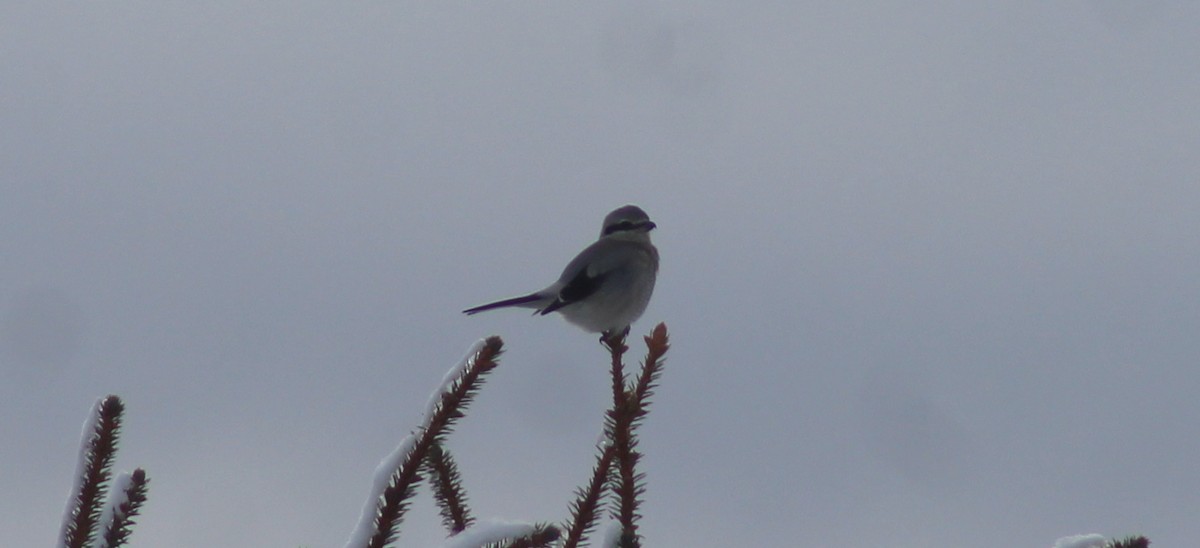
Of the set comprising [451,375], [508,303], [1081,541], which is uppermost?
[508,303]

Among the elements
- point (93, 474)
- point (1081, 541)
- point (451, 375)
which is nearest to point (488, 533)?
point (451, 375)

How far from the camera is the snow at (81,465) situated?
2.28 meters

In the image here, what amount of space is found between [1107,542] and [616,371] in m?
2.06

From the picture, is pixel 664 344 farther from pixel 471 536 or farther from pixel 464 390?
pixel 471 536

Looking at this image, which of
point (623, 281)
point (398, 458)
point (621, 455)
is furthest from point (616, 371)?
point (623, 281)

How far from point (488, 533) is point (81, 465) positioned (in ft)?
2.97

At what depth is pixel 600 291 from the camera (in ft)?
27.7

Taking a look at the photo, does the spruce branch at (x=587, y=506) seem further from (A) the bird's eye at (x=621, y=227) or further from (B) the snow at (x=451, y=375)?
(A) the bird's eye at (x=621, y=227)

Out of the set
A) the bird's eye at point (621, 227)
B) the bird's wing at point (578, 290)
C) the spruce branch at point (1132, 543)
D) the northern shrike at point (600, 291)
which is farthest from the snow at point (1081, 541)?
the bird's eye at point (621, 227)

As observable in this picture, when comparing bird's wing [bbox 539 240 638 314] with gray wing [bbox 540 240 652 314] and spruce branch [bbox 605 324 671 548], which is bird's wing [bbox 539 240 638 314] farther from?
spruce branch [bbox 605 324 671 548]

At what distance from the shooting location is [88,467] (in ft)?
7.97

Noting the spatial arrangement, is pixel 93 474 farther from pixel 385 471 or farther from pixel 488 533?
pixel 488 533

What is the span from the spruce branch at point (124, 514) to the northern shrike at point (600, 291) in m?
5.67

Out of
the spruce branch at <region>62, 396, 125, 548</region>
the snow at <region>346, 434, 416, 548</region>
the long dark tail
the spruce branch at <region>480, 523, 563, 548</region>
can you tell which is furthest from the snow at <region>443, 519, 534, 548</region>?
the long dark tail
